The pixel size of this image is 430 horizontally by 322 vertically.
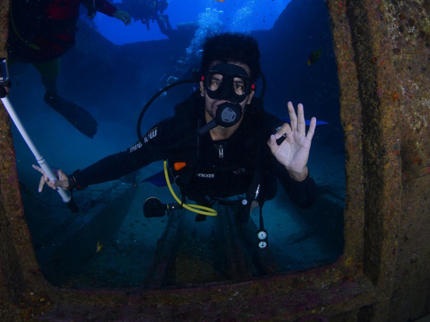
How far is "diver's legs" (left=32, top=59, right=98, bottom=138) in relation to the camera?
602cm

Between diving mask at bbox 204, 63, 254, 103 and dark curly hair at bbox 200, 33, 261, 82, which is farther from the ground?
dark curly hair at bbox 200, 33, 261, 82

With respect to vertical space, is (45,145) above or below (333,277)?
below

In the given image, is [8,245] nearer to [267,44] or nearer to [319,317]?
[319,317]

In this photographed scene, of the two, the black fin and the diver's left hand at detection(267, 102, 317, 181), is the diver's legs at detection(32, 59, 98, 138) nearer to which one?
the black fin

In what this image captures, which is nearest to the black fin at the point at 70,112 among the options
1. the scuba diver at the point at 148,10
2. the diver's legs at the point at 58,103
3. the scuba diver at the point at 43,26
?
the diver's legs at the point at 58,103

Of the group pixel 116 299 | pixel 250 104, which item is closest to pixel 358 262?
pixel 116 299

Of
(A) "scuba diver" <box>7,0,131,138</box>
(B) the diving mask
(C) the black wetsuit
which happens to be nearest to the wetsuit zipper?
(C) the black wetsuit

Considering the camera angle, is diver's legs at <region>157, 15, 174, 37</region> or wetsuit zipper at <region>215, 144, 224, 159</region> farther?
diver's legs at <region>157, 15, 174, 37</region>

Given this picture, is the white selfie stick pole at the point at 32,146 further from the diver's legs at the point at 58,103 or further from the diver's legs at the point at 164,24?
the diver's legs at the point at 164,24

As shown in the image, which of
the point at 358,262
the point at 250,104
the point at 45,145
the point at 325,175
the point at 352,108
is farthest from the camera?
the point at 45,145

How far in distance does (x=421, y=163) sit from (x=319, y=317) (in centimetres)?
126

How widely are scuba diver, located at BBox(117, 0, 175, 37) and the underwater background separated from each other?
3.27 ft

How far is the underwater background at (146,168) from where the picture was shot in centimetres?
294

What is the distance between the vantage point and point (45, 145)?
13.2 meters
